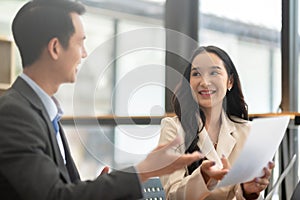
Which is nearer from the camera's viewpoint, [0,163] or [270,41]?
[0,163]

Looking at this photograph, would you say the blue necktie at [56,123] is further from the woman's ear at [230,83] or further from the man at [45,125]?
the woman's ear at [230,83]

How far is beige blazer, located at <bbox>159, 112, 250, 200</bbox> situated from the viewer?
1.54 metres

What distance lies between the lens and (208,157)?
1557 mm

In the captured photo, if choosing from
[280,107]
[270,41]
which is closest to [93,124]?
[280,107]

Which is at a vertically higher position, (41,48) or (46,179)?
(41,48)

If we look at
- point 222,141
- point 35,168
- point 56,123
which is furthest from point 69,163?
point 222,141

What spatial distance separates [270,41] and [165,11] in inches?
33.9

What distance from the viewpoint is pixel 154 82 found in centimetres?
120

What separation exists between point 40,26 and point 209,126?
1060 millimetres

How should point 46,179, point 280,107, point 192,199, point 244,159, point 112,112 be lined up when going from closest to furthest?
point 46,179 → point 244,159 → point 112,112 → point 192,199 → point 280,107

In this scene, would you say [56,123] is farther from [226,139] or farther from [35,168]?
[226,139]

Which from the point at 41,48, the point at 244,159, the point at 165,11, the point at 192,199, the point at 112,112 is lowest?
the point at 192,199

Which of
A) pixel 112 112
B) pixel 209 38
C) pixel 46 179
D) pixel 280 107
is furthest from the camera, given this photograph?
pixel 209 38

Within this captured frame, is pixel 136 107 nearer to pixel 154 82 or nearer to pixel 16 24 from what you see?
pixel 154 82
